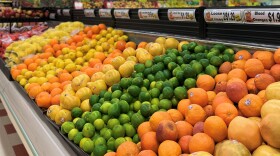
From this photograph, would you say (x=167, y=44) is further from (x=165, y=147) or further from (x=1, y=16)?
(x=1, y=16)

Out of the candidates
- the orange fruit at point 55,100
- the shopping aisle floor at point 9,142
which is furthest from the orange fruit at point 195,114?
the shopping aisle floor at point 9,142

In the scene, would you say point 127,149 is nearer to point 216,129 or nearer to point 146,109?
point 146,109

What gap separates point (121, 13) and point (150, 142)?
2287 millimetres

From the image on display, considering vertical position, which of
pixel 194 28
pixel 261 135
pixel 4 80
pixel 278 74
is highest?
pixel 194 28

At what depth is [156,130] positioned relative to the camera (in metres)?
1.30

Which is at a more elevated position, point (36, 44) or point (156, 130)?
point (36, 44)

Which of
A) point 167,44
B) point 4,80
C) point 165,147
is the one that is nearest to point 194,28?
point 167,44

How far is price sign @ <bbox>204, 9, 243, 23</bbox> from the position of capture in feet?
5.94

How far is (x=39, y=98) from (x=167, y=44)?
1151mm

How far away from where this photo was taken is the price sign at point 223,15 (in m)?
1.81

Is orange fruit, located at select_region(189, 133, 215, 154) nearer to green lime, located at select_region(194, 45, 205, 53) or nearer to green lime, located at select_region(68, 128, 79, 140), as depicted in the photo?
green lime, located at select_region(68, 128, 79, 140)

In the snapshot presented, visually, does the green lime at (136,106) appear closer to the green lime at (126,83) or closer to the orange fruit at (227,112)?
the green lime at (126,83)

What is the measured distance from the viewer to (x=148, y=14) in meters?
2.78

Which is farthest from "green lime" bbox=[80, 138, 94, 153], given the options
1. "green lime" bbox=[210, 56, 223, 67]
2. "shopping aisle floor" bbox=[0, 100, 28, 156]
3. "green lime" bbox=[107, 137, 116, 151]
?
"shopping aisle floor" bbox=[0, 100, 28, 156]
